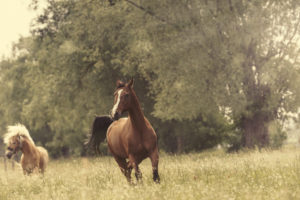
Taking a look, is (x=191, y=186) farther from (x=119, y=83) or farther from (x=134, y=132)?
(x=119, y=83)

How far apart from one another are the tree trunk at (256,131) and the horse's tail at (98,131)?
1231cm

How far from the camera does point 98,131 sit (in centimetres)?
1230

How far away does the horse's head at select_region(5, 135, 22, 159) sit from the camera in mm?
13875

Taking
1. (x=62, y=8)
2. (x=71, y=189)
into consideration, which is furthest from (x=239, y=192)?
(x=62, y=8)

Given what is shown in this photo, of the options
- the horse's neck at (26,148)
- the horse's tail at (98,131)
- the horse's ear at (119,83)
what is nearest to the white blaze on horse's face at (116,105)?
the horse's ear at (119,83)

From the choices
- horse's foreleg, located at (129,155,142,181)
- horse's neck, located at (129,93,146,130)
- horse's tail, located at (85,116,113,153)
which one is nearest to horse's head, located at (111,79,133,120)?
horse's neck, located at (129,93,146,130)

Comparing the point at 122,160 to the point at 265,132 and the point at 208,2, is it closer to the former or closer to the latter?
the point at 208,2

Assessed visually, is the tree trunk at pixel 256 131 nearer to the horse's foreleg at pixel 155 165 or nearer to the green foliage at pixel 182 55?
the green foliage at pixel 182 55

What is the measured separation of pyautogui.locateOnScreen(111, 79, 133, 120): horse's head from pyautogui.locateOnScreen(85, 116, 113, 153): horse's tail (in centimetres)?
345

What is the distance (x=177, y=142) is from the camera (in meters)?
32.5

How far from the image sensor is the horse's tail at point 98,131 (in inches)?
478

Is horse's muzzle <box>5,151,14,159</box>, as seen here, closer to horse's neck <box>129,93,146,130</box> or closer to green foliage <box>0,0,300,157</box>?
horse's neck <box>129,93,146,130</box>

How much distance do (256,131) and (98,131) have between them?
12780mm

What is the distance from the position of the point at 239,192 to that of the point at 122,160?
4.86 meters
